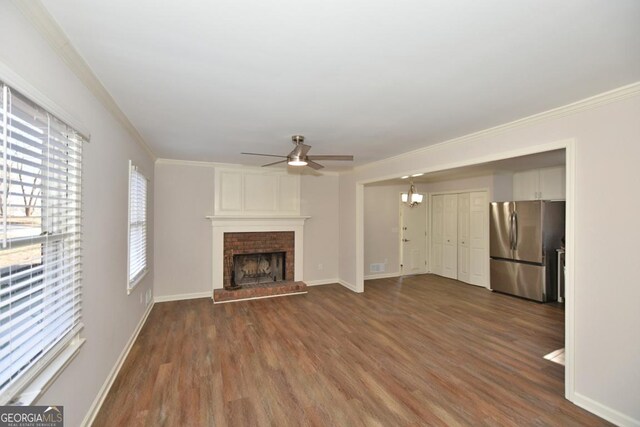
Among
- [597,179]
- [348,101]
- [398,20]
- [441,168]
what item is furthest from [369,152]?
[398,20]

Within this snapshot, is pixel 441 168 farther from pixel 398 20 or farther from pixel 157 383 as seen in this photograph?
pixel 157 383

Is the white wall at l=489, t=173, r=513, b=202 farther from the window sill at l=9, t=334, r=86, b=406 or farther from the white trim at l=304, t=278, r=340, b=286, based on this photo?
the window sill at l=9, t=334, r=86, b=406

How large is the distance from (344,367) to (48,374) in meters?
2.29

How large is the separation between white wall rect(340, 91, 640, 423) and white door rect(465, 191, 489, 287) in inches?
147

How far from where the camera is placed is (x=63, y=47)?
1548 millimetres

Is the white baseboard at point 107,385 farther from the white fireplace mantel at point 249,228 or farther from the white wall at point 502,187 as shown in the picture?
the white wall at point 502,187

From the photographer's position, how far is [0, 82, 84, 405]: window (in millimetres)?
1196

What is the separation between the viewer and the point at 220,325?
12.8 feet

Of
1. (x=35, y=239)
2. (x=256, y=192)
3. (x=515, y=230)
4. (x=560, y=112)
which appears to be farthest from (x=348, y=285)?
(x=35, y=239)

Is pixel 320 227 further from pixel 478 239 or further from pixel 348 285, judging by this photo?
pixel 478 239

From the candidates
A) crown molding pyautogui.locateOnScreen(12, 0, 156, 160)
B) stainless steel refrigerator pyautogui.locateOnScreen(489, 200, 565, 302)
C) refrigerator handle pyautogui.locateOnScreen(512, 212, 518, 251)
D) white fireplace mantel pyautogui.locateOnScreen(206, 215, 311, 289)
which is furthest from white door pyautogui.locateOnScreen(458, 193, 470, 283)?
crown molding pyautogui.locateOnScreen(12, 0, 156, 160)

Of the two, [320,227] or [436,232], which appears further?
[436,232]

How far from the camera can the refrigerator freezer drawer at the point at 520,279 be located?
4.88 metres

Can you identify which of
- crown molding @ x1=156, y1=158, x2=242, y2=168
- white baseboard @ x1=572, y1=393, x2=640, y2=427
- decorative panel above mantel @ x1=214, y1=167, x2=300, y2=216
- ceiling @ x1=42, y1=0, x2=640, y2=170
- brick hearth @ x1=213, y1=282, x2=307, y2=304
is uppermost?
ceiling @ x1=42, y1=0, x2=640, y2=170
